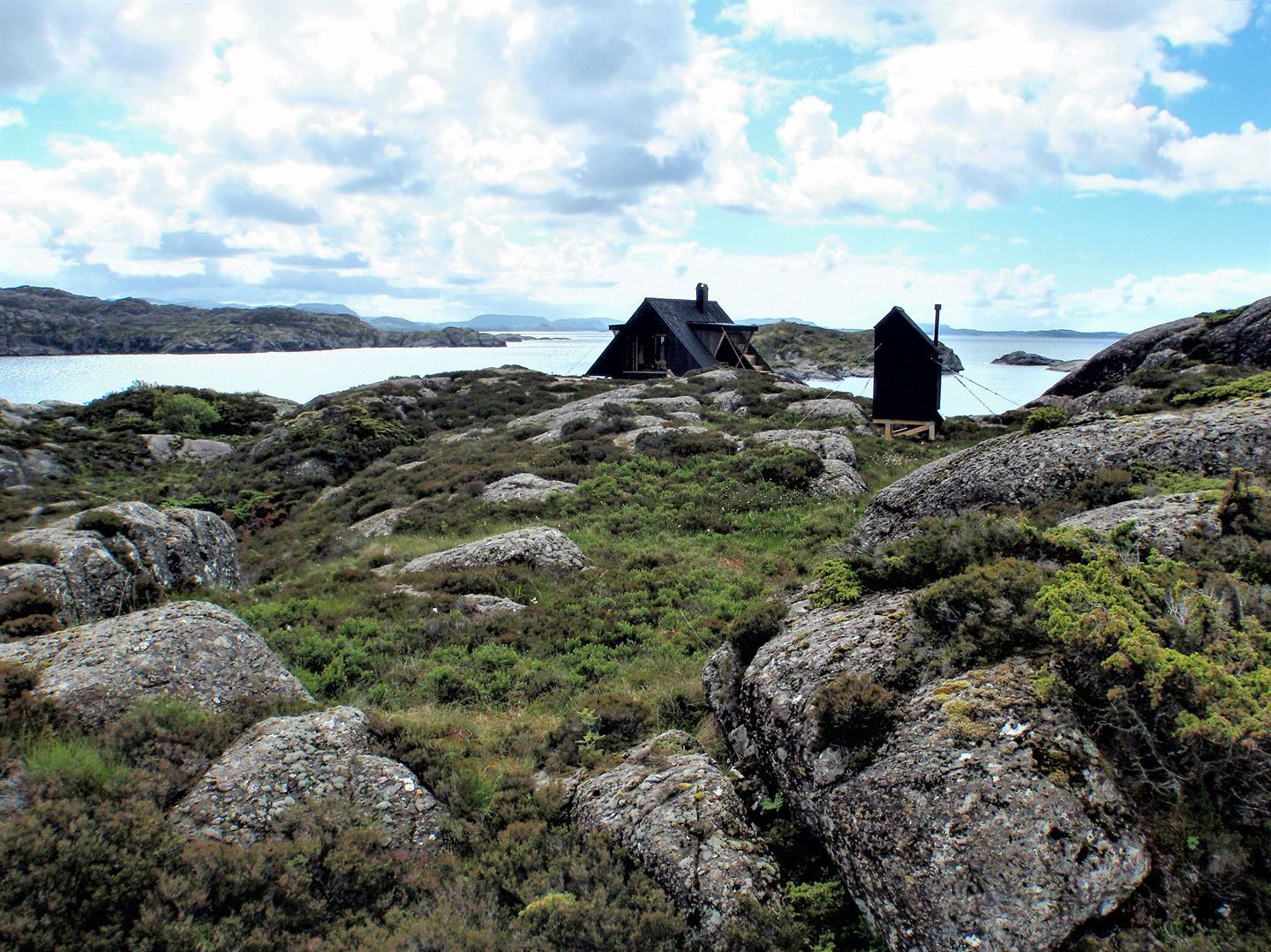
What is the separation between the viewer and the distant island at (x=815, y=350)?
312ft

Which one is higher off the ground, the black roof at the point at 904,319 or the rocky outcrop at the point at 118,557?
the black roof at the point at 904,319

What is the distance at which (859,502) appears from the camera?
66.5ft

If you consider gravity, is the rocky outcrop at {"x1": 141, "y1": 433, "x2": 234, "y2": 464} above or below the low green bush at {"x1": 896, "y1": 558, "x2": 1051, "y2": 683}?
below

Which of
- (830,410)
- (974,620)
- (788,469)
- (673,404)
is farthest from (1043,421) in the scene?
(673,404)

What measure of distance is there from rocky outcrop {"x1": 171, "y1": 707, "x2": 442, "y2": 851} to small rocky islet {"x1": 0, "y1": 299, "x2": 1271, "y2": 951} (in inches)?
1.3

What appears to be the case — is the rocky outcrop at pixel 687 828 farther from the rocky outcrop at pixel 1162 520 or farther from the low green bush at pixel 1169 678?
the rocky outcrop at pixel 1162 520

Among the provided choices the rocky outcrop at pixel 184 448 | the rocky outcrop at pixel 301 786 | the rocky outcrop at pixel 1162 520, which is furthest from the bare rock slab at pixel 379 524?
the rocky outcrop at pixel 184 448

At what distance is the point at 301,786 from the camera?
651cm

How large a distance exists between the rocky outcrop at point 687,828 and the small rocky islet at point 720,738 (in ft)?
0.10

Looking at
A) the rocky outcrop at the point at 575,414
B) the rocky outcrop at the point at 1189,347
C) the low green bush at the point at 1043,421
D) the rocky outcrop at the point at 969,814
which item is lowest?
the rocky outcrop at the point at 969,814

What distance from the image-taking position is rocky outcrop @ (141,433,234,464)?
40969mm

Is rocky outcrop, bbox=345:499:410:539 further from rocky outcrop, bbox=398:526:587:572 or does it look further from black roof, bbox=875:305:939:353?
black roof, bbox=875:305:939:353

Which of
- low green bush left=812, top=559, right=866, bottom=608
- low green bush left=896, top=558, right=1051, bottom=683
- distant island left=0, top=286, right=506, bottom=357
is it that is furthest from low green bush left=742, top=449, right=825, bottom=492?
distant island left=0, top=286, right=506, bottom=357

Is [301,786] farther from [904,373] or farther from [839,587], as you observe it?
[904,373]
